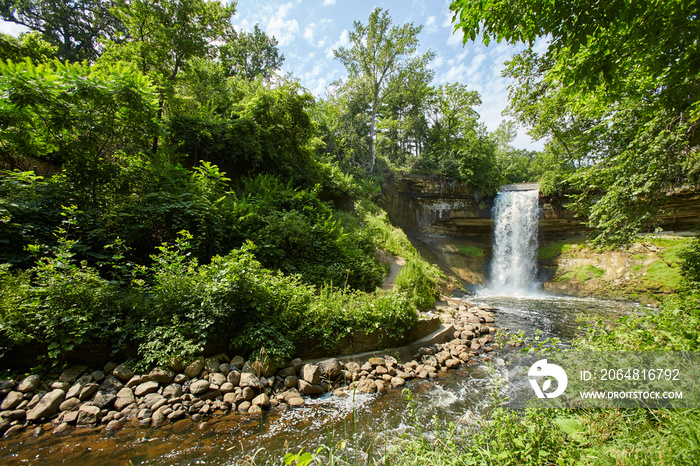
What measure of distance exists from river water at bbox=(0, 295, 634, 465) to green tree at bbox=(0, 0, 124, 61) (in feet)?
92.9

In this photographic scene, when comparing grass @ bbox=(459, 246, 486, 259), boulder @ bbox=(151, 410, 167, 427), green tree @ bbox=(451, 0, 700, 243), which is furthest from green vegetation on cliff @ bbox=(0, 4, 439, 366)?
grass @ bbox=(459, 246, 486, 259)

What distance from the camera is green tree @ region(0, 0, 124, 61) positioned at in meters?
20.5

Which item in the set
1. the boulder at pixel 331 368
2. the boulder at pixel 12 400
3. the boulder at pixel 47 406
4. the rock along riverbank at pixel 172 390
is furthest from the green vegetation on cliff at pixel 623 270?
the boulder at pixel 12 400

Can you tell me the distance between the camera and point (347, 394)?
14.5 feet

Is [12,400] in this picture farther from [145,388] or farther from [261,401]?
[261,401]

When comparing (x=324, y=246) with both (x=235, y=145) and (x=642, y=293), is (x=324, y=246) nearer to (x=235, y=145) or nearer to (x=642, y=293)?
(x=235, y=145)

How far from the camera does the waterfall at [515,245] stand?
720 inches

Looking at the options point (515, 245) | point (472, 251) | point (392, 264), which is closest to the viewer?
point (392, 264)

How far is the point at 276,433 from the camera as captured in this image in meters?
3.47

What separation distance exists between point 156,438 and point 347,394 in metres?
2.55

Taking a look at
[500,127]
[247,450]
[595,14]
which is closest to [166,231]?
[247,450]

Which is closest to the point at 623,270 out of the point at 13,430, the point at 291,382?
the point at 291,382

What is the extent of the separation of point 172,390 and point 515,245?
20.9 meters

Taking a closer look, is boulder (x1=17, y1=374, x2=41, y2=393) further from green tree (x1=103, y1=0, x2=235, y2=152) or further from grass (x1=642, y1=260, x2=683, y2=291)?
grass (x1=642, y1=260, x2=683, y2=291)
